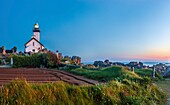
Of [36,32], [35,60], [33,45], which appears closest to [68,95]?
[35,60]

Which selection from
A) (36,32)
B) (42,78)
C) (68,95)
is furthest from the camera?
(36,32)

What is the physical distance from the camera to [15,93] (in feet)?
15.3

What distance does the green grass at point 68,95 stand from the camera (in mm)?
4605

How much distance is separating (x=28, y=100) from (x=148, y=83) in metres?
3.69

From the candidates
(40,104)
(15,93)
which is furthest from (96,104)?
(15,93)

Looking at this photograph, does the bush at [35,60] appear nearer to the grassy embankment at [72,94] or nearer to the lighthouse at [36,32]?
the grassy embankment at [72,94]

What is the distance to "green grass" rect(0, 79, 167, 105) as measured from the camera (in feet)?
15.1

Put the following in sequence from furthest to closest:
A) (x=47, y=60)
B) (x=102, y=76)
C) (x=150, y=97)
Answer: (x=47, y=60)
(x=102, y=76)
(x=150, y=97)

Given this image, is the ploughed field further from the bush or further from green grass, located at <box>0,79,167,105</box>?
the bush

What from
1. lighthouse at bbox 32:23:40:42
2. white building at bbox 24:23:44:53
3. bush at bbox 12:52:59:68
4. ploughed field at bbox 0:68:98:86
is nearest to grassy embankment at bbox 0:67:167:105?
ploughed field at bbox 0:68:98:86

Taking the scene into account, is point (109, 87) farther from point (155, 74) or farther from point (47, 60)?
point (47, 60)

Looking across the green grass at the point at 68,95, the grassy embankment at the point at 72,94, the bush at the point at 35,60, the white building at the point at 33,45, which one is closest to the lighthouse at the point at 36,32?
the white building at the point at 33,45

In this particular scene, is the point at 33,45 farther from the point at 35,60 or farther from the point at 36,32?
the point at 35,60

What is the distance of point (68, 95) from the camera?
16.5 feet
